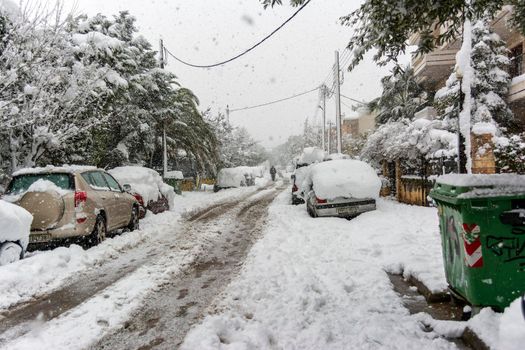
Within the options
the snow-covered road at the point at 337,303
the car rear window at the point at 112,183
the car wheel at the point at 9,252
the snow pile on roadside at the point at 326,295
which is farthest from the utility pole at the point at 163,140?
the car wheel at the point at 9,252

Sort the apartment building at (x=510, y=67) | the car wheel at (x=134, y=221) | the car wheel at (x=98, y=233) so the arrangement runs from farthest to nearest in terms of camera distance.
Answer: the apartment building at (x=510, y=67)
the car wheel at (x=134, y=221)
the car wheel at (x=98, y=233)

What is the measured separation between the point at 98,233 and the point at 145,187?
508 centimetres

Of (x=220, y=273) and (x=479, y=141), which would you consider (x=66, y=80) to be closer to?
A: (x=220, y=273)

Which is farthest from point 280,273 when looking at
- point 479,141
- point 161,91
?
point 161,91

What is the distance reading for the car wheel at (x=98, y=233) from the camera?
8.24m

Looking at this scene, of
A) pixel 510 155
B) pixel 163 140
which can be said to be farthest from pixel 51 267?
pixel 163 140

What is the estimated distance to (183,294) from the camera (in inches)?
206

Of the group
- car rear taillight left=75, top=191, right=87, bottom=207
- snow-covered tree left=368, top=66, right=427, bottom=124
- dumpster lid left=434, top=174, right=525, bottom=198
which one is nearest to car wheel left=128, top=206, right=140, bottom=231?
car rear taillight left=75, top=191, right=87, bottom=207

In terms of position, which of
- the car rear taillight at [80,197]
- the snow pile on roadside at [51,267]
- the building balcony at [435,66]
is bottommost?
the snow pile on roadside at [51,267]

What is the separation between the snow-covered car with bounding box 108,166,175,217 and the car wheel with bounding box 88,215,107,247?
12.5ft

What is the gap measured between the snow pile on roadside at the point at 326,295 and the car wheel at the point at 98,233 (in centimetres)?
324

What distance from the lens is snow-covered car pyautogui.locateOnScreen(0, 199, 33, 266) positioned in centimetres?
614

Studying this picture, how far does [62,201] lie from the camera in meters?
7.50

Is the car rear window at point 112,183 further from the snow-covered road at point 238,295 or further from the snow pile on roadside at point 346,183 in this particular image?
the snow pile on roadside at point 346,183
